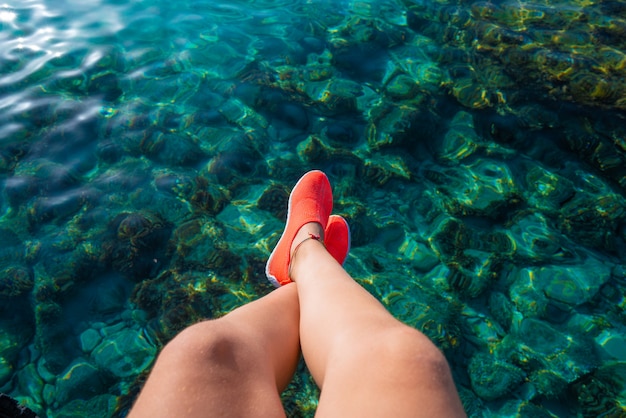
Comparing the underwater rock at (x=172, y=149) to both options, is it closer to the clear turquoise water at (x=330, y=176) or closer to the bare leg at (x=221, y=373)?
the clear turquoise water at (x=330, y=176)

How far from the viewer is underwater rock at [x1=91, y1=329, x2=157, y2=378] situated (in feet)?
7.80

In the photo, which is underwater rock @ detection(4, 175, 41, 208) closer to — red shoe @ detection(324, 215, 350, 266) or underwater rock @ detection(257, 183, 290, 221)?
underwater rock @ detection(257, 183, 290, 221)

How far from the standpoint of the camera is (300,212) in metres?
2.81

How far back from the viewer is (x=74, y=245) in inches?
114

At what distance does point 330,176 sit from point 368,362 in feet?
6.24

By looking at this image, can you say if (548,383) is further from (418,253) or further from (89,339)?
(89,339)

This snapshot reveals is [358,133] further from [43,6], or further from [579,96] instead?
[43,6]

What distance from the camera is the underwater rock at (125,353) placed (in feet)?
7.80

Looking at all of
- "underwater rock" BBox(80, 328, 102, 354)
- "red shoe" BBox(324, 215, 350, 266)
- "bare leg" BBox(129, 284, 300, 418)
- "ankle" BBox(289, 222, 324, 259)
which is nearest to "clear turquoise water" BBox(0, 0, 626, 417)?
"underwater rock" BBox(80, 328, 102, 354)

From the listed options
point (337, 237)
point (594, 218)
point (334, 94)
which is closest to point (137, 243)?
point (337, 237)

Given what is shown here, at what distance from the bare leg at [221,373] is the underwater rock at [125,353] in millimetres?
768

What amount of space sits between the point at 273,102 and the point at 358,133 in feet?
2.30

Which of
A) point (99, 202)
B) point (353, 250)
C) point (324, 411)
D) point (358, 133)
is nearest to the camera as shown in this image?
point (324, 411)

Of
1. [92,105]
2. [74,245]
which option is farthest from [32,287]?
[92,105]
